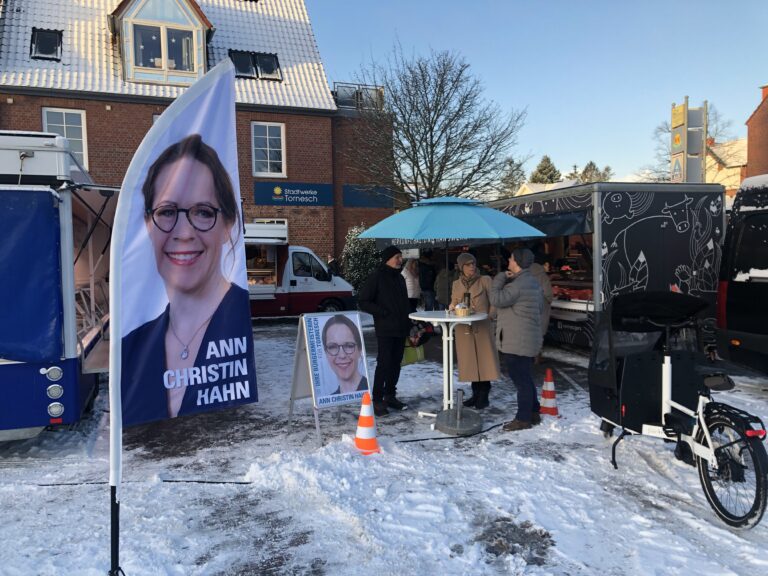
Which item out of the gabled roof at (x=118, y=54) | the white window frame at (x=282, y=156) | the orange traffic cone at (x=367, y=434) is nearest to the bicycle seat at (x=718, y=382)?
the orange traffic cone at (x=367, y=434)

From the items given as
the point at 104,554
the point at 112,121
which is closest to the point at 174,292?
the point at 104,554

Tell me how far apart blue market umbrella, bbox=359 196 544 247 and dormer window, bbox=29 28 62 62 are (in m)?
16.9

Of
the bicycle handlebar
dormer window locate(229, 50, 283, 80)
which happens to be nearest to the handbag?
the bicycle handlebar

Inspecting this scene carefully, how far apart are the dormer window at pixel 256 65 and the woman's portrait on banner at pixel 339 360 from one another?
53.8ft

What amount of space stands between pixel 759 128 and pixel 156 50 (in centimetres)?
3590

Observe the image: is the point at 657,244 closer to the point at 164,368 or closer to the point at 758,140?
the point at 164,368

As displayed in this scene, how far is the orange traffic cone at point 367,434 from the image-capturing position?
500 centimetres

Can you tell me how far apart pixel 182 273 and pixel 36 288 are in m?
2.22

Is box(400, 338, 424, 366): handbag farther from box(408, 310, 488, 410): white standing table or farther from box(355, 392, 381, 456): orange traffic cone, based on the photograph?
box(355, 392, 381, 456): orange traffic cone

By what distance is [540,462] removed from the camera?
4.76 metres

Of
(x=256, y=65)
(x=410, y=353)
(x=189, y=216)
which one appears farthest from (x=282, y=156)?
(x=189, y=216)

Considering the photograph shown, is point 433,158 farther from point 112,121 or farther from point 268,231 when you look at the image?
point 112,121

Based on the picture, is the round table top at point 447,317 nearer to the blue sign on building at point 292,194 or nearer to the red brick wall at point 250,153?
the red brick wall at point 250,153

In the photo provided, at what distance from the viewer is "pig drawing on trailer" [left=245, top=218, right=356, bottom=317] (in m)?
14.3
